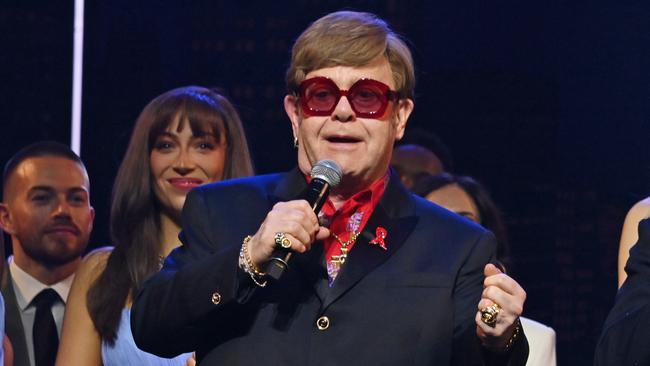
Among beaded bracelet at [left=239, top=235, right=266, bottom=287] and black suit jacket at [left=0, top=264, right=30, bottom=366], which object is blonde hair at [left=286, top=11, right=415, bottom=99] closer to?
beaded bracelet at [left=239, top=235, right=266, bottom=287]

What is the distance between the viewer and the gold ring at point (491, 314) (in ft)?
7.59

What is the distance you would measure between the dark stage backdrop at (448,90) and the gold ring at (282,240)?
8.85ft

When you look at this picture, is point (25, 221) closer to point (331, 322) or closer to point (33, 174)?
point (33, 174)

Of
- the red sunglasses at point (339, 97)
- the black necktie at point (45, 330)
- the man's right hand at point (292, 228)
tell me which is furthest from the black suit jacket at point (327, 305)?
the black necktie at point (45, 330)

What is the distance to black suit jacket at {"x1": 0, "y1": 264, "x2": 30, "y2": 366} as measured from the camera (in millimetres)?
4107

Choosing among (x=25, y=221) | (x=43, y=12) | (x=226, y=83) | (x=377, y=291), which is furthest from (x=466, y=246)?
(x=43, y=12)

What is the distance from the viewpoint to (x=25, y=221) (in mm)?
4504

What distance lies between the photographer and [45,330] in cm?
418

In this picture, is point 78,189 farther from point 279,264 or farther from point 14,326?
point 279,264

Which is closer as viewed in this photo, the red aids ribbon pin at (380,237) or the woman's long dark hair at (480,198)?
the red aids ribbon pin at (380,237)

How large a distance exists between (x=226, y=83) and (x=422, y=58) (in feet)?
2.59

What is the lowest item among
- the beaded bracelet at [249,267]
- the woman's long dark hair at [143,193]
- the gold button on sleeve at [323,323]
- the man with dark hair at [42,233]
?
the man with dark hair at [42,233]

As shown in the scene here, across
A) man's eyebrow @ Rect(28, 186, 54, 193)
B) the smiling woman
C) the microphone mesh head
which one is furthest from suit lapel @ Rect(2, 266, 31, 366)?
the microphone mesh head

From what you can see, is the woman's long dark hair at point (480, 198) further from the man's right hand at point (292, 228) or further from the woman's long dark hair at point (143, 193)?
the man's right hand at point (292, 228)
